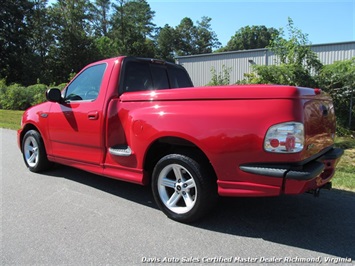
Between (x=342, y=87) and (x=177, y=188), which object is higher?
(x=342, y=87)

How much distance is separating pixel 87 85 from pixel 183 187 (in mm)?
2300

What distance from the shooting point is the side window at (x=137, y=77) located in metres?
4.57

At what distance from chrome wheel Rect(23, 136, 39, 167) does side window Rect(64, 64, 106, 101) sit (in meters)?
1.26

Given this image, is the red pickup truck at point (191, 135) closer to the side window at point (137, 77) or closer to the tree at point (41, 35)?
the side window at point (137, 77)

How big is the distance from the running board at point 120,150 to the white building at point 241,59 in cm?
1752

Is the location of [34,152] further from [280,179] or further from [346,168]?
[346,168]

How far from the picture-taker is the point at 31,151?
6.07 m

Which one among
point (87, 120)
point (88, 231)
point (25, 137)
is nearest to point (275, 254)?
point (88, 231)

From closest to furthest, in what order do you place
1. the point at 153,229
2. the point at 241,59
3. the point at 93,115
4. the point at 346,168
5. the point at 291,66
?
the point at 153,229, the point at 93,115, the point at 346,168, the point at 291,66, the point at 241,59

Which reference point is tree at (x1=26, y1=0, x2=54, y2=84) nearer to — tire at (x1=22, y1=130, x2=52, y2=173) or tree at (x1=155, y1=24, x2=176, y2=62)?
tree at (x1=155, y1=24, x2=176, y2=62)

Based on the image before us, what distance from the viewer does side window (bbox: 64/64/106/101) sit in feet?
15.5

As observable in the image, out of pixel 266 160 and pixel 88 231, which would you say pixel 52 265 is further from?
pixel 266 160

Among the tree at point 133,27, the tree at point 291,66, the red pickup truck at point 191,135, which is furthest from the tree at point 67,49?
the red pickup truck at point 191,135

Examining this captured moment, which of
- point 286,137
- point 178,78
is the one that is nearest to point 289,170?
point 286,137
